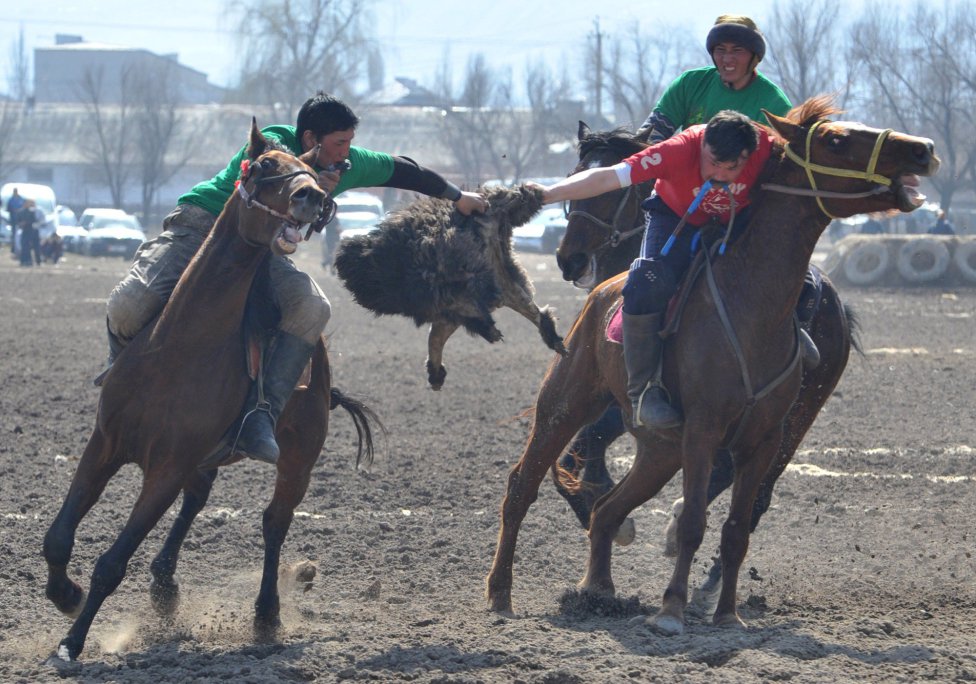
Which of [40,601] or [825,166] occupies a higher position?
[825,166]

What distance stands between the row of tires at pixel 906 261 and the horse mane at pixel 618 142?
20.3m

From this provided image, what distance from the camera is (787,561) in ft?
24.6

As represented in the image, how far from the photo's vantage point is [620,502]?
260 inches

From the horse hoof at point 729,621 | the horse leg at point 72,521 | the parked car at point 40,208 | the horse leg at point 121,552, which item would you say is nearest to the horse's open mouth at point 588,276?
the horse hoof at point 729,621

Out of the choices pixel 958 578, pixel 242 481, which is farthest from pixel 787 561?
pixel 242 481

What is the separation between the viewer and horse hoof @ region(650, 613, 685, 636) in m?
5.62

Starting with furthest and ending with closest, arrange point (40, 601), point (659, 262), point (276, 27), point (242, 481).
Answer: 1. point (276, 27)
2. point (242, 481)
3. point (40, 601)
4. point (659, 262)

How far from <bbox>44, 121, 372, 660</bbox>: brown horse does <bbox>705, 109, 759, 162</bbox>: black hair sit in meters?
1.75

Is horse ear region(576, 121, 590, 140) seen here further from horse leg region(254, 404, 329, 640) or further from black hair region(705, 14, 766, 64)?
horse leg region(254, 404, 329, 640)

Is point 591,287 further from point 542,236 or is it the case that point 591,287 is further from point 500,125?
point 500,125

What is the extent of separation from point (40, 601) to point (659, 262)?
351 centimetres

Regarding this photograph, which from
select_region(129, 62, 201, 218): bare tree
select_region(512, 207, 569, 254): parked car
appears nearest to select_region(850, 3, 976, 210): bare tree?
select_region(512, 207, 569, 254): parked car

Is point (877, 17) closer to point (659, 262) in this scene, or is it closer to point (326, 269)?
point (326, 269)

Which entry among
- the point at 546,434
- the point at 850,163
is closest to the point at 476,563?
the point at 546,434
